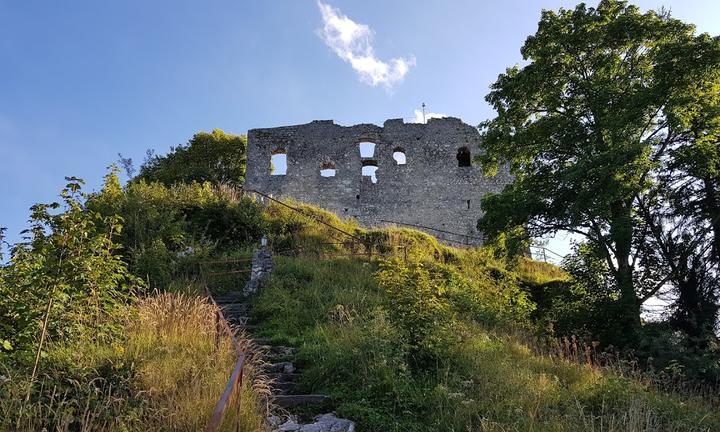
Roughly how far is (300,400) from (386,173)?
22238mm

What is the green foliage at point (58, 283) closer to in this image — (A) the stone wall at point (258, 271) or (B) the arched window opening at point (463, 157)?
(A) the stone wall at point (258, 271)

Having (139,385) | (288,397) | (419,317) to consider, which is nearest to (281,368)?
(288,397)

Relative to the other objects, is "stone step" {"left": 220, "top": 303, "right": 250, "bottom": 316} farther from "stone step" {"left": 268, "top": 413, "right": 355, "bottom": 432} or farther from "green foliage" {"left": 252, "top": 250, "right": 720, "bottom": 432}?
"stone step" {"left": 268, "top": 413, "right": 355, "bottom": 432}

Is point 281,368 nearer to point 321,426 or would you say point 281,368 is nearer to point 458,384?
point 321,426

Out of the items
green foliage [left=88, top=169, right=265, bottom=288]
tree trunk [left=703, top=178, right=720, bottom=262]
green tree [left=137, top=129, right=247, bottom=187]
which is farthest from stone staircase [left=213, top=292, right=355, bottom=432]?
green tree [left=137, top=129, right=247, bottom=187]

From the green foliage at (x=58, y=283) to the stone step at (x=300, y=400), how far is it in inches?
77.9

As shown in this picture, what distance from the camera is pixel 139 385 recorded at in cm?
479

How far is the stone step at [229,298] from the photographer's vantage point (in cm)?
1170

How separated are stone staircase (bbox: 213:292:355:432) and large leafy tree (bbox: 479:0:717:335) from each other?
7772 mm

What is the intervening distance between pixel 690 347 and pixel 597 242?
3.31 meters

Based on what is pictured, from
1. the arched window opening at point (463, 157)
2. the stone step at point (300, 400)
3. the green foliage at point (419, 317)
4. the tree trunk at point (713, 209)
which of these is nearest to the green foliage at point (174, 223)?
the stone step at point (300, 400)

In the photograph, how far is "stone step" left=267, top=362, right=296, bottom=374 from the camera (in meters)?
7.45

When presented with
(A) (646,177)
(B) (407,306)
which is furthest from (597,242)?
(B) (407,306)

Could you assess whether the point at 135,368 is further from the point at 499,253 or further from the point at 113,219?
the point at 499,253
